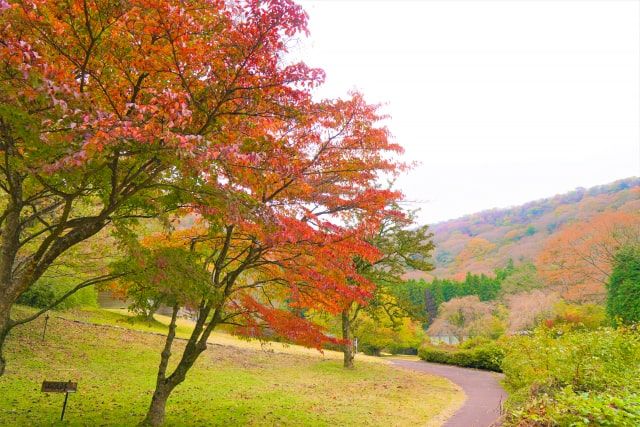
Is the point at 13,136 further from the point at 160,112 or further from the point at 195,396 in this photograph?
the point at 195,396

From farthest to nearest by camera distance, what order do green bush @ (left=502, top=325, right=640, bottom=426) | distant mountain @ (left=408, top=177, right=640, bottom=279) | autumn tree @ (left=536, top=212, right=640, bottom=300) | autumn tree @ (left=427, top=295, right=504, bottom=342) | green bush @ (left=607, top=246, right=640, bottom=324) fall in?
distant mountain @ (left=408, top=177, right=640, bottom=279)
autumn tree @ (left=427, top=295, right=504, bottom=342)
autumn tree @ (left=536, top=212, right=640, bottom=300)
green bush @ (left=607, top=246, right=640, bottom=324)
green bush @ (left=502, top=325, right=640, bottom=426)

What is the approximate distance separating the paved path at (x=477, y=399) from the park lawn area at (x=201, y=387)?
47 cm

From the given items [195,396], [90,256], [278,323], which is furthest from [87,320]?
[278,323]

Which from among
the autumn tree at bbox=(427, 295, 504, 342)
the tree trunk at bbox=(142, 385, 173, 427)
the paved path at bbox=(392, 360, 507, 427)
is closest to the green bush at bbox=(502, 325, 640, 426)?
the paved path at bbox=(392, 360, 507, 427)

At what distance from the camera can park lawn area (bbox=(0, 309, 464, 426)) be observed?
8977mm

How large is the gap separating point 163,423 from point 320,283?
392 cm

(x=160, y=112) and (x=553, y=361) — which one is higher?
(x=160, y=112)

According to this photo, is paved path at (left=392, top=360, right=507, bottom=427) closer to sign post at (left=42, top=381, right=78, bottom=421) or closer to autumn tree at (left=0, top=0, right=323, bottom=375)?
sign post at (left=42, top=381, right=78, bottom=421)

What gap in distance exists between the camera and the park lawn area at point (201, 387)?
8977 millimetres

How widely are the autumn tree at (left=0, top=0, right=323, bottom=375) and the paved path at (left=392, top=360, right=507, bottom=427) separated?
27.3 feet

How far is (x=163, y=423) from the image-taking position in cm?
804

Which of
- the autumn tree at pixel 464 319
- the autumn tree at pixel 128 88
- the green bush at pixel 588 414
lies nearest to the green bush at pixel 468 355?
the autumn tree at pixel 464 319

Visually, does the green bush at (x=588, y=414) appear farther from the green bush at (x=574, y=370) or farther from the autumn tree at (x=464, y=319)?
the autumn tree at (x=464, y=319)

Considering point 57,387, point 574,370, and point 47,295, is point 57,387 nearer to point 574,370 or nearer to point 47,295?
point 574,370
